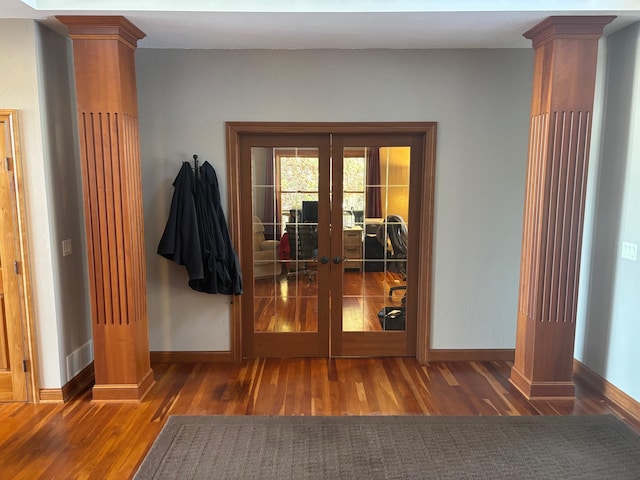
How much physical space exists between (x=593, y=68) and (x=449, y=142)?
106 cm

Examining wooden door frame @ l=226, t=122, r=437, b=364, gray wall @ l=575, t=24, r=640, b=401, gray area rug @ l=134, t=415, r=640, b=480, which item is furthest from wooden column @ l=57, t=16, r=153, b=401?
gray wall @ l=575, t=24, r=640, b=401

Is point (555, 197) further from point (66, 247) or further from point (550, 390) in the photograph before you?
point (66, 247)

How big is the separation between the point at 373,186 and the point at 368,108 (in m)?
0.62

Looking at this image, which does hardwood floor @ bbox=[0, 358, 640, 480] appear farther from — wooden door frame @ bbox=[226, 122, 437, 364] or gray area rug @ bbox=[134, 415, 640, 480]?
wooden door frame @ bbox=[226, 122, 437, 364]

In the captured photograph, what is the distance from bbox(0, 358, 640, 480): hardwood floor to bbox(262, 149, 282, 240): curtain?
3.65ft

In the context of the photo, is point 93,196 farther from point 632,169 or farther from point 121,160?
point 632,169

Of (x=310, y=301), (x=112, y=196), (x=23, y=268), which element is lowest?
(x=310, y=301)

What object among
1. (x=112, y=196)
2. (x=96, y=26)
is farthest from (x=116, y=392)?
(x=96, y=26)

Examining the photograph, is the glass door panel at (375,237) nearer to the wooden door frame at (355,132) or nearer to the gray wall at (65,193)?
the wooden door frame at (355,132)

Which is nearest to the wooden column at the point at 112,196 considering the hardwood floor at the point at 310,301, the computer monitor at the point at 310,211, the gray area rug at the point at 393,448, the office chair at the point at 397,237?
the gray area rug at the point at 393,448

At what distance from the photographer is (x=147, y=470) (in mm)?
2354

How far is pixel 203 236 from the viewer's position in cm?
342

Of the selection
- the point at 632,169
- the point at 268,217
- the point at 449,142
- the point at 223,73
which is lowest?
the point at 268,217

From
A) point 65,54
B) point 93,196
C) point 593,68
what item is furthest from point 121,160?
point 593,68
